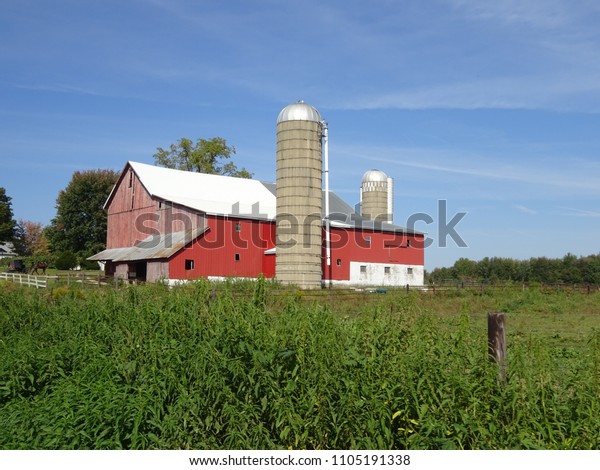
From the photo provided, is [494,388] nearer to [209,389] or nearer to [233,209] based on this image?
[209,389]

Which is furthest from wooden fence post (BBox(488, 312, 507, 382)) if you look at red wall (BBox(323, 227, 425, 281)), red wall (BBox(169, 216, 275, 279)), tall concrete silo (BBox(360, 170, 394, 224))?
tall concrete silo (BBox(360, 170, 394, 224))

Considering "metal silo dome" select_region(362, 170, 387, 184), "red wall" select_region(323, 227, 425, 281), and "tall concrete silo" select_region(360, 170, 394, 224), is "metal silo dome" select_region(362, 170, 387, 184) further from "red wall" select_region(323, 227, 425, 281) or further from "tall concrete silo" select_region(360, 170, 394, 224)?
"red wall" select_region(323, 227, 425, 281)

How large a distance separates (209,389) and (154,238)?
31107mm

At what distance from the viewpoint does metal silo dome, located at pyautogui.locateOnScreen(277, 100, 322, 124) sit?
32.0 metres

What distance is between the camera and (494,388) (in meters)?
5.64

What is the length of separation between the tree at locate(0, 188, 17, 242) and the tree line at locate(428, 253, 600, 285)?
150 feet

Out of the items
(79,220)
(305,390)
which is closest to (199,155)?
(79,220)

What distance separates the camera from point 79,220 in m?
62.3

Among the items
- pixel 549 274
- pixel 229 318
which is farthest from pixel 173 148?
pixel 229 318

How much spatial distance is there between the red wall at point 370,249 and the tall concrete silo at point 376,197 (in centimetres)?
412

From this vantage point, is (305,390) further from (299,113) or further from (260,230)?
(260,230)

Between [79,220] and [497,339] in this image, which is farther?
[79,220]

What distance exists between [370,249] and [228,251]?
979cm

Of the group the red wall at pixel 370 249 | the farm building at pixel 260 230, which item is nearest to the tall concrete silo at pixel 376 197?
the farm building at pixel 260 230
